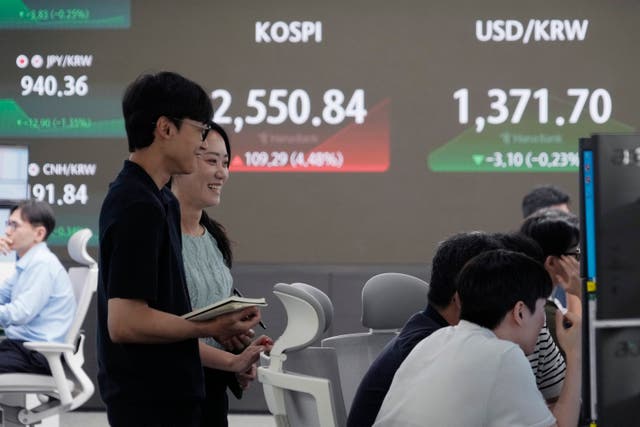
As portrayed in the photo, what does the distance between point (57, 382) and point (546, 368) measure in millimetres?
3060

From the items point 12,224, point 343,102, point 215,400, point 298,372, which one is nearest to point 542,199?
point 343,102

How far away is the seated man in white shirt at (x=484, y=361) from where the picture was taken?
1.94m

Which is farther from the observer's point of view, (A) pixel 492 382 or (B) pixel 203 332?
(B) pixel 203 332

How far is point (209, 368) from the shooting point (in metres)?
2.83

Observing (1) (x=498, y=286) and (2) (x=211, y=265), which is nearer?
(1) (x=498, y=286)

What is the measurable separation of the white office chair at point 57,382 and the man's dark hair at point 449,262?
3.12 meters

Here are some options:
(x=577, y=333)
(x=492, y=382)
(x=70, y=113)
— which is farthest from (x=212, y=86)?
(x=492, y=382)

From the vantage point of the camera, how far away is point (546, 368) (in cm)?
271

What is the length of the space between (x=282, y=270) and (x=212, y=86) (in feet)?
3.93

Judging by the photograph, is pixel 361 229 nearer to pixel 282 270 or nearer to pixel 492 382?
pixel 282 270

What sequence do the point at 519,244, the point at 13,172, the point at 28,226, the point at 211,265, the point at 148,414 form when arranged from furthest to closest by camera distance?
1. the point at 13,172
2. the point at 28,226
3. the point at 211,265
4. the point at 519,244
5. the point at 148,414

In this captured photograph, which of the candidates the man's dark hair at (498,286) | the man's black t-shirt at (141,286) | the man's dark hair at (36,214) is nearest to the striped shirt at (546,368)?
the man's dark hair at (498,286)

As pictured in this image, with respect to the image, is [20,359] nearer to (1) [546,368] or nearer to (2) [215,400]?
(2) [215,400]

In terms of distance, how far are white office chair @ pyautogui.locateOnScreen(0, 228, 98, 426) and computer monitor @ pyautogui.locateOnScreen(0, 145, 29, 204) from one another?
1.15 metres
